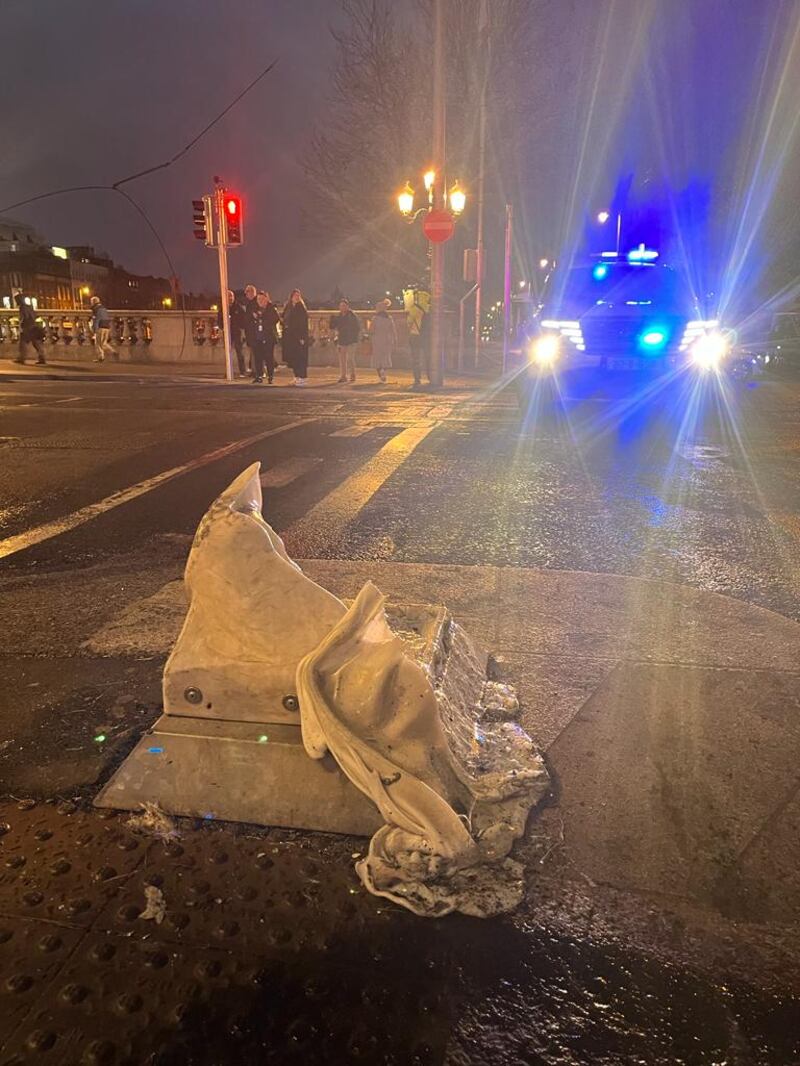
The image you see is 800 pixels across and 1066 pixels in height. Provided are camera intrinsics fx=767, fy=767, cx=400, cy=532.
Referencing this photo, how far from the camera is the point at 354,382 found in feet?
62.6

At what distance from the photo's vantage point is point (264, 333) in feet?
59.6

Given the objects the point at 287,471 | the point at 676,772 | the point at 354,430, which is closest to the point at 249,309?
the point at 354,430

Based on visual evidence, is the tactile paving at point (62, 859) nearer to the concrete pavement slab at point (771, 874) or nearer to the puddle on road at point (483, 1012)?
the puddle on road at point (483, 1012)

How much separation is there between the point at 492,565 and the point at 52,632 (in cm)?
260

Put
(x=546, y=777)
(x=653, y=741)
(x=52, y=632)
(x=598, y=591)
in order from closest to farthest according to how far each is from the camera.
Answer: (x=546, y=777) → (x=653, y=741) → (x=52, y=632) → (x=598, y=591)

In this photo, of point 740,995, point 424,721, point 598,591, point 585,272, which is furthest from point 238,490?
point 585,272

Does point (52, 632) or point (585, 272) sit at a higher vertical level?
Result: point (585, 272)

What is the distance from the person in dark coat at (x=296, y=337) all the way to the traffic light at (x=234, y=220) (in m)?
2.34

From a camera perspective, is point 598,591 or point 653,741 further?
point 598,591

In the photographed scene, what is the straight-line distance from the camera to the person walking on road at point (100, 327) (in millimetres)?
23875

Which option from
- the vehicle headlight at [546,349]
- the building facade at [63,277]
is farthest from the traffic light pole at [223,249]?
the building facade at [63,277]

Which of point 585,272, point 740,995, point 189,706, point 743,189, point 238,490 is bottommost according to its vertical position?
point 740,995

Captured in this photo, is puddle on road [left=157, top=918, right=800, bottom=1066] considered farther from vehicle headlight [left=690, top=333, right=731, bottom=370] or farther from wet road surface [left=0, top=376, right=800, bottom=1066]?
vehicle headlight [left=690, top=333, right=731, bottom=370]

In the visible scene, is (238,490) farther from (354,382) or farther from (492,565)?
(354,382)
